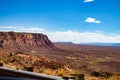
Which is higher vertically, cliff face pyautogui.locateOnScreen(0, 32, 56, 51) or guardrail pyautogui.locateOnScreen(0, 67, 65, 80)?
cliff face pyautogui.locateOnScreen(0, 32, 56, 51)

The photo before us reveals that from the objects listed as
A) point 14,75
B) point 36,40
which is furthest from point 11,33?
point 14,75

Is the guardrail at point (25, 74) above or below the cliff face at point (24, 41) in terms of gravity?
below

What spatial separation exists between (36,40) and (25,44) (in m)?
11.7

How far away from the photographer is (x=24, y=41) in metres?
161

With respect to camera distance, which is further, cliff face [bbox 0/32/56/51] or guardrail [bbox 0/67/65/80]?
cliff face [bbox 0/32/56/51]

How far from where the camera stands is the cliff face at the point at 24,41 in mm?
146875

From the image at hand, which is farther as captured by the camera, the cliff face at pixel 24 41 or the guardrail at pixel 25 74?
the cliff face at pixel 24 41

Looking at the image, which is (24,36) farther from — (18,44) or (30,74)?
(30,74)

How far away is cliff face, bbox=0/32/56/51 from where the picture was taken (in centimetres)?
14688

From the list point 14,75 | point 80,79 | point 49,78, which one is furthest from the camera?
point 14,75

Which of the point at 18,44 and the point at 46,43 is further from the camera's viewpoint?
the point at 46,43

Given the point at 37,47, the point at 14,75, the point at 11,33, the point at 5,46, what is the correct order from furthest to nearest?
the point at 37,47
the point at 11,33
the point at 5,46
the point at 14,75

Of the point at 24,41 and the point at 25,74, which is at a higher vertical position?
the point at 24,41

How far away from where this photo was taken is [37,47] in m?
170
